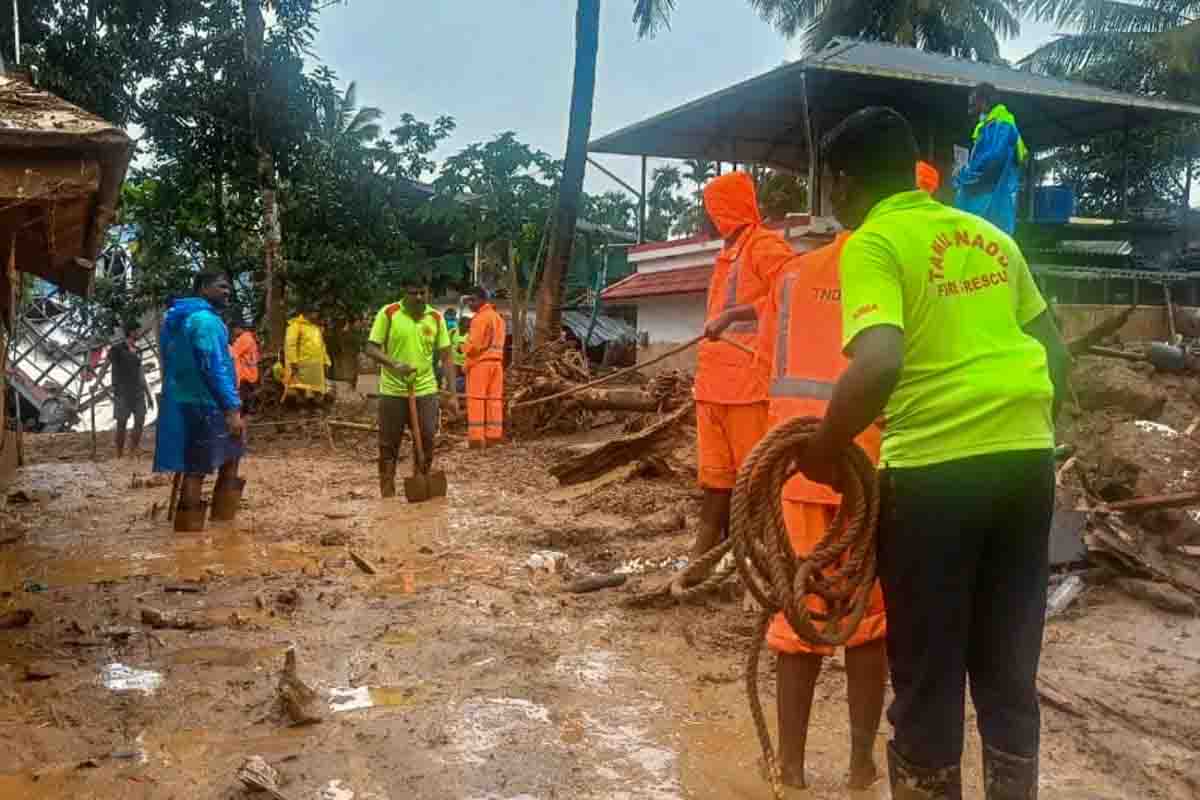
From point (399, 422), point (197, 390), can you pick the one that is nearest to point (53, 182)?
point (197, 390)

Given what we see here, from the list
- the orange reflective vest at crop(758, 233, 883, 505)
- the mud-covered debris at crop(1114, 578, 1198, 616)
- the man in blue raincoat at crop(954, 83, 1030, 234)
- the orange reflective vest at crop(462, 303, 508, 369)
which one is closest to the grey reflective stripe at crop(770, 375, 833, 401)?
the orange reflective vest at crop(758, 233, 883, 505)

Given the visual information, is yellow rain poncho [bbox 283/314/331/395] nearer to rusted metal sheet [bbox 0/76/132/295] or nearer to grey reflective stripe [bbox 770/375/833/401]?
rusted metal sheet [bbox 0/76/132/295]

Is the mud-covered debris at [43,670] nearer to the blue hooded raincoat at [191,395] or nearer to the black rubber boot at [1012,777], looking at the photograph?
the blue hooded raincoat at [191,395]

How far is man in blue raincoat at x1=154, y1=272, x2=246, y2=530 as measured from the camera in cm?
730

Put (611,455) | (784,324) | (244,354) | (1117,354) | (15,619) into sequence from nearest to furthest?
1. (784,324)
2. (15,619)
3. (1117,354)
4. (611,455)
5. (244,354)

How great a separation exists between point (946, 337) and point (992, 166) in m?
5.10

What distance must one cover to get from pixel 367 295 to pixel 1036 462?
14604mm

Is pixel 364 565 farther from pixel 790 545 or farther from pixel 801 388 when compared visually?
pixel 790 545

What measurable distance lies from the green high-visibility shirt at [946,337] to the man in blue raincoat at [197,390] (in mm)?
5818

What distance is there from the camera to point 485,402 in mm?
12766

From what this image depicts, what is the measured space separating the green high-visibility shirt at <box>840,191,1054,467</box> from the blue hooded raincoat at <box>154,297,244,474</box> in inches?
229

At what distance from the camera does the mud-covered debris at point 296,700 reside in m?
3.72

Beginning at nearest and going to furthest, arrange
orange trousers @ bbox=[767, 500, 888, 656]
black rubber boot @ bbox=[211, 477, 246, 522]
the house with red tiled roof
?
1. orange trousers @ bbox=[767, 500, 888, 656]
2. black rubber boot @ bbox=[211, 477, 246, 522]
3. the house with red tiled roof

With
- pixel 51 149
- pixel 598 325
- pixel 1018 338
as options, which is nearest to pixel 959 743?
pixel 1018 338
